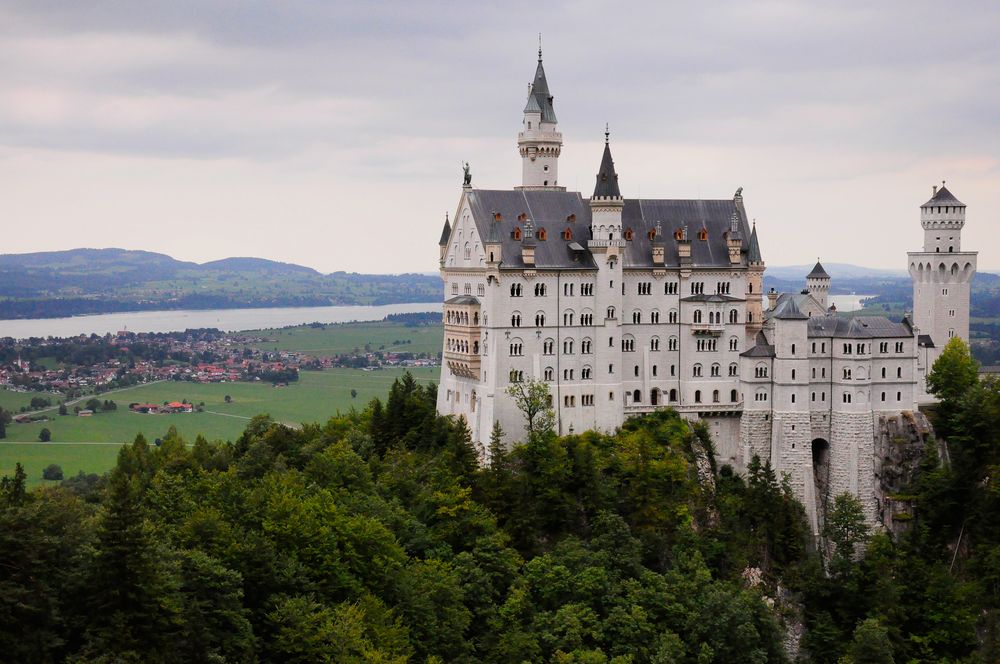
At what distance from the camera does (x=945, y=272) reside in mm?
115312

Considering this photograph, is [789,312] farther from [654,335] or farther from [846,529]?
[846,529]

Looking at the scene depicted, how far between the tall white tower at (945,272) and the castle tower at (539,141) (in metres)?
33.1

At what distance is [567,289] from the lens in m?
101

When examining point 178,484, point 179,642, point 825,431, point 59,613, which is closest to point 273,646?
point 179,642

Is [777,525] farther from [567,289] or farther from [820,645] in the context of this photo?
[567,289]

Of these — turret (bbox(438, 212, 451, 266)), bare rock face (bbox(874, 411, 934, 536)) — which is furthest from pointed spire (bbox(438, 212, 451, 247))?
bare rock face (bbox(874, 411, 934, 536))

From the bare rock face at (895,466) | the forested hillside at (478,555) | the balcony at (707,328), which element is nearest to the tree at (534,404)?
the forested hillside at (478,555)

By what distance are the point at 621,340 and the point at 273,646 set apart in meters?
43.9

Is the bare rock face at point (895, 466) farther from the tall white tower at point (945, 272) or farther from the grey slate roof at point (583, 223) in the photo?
the grey slate roof at point (583, 223)

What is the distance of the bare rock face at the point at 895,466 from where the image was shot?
337ft

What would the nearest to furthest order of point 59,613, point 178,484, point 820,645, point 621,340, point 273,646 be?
point 59,613 → point 273,646 → point 178,484 → point 820,645 → point 621,340

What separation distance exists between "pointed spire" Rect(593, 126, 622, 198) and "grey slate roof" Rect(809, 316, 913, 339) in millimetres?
18503

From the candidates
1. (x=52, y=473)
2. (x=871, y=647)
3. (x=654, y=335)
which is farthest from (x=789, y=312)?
(x=52, y=473)

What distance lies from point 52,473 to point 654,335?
247 feet
